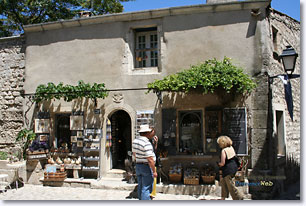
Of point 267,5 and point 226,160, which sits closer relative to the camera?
point 226,160

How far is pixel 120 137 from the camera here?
8.44m

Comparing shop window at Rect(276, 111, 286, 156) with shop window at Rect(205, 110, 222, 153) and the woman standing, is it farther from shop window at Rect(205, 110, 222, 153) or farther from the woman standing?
the woman standing

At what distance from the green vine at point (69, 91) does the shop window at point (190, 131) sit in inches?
83.0

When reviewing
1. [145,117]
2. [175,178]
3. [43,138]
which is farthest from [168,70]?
[43,138]

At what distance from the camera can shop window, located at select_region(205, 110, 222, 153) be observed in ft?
21.2

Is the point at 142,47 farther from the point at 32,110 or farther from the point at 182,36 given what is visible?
the point at 32,110

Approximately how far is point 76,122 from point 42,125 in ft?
3.37

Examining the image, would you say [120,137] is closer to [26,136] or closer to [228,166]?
[26,136]

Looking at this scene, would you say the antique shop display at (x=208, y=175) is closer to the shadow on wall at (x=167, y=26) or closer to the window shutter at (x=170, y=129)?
the window shutter at (x=170, y=129)

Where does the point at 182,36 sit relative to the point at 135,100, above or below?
above

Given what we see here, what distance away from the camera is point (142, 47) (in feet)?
24.9

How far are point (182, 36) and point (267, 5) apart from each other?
2046mm

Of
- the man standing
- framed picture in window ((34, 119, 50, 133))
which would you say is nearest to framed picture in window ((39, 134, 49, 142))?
framed picture in window ((34, 119, 50, 133))

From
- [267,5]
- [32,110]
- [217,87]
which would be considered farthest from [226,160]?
[32,110]
